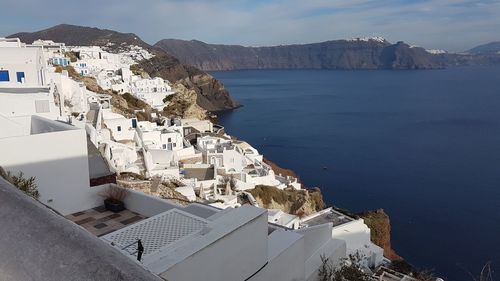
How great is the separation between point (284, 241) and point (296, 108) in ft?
246

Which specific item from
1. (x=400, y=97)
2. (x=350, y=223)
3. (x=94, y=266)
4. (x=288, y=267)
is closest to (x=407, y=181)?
(x=350, y=223)

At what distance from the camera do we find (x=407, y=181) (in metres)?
37.8

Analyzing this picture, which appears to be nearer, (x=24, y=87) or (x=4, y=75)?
(x=24, y=87)

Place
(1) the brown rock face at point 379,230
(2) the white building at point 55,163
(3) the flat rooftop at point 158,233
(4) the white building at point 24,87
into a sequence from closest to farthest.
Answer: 1. (3) the flat rooftop at point 158,233
2. (2) the white building at point 55,163
3. (4) the white building at point 24,87
4. (1) the brown rock face at point 379,230

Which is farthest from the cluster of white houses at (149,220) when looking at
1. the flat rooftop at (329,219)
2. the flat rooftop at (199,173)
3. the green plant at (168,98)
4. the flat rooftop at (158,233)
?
the green plant at (168,98)

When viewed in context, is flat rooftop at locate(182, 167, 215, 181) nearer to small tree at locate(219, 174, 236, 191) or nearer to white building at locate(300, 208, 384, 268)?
small tree at locate(219, 174, 236, 191)

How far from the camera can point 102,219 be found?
19.6 feet

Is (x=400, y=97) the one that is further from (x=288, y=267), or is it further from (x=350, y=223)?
(x=288, y=267)

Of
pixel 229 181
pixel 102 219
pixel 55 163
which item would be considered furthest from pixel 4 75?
pixel 229 181

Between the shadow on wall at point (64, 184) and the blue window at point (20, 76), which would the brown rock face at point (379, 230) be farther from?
the shadow on wall at point (64, 184)

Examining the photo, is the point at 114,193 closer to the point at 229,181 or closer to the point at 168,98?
the point at 229,181

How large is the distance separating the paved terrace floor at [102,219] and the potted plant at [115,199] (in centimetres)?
7

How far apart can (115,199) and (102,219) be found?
48 cm

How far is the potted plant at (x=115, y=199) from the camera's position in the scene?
20.7 feet
